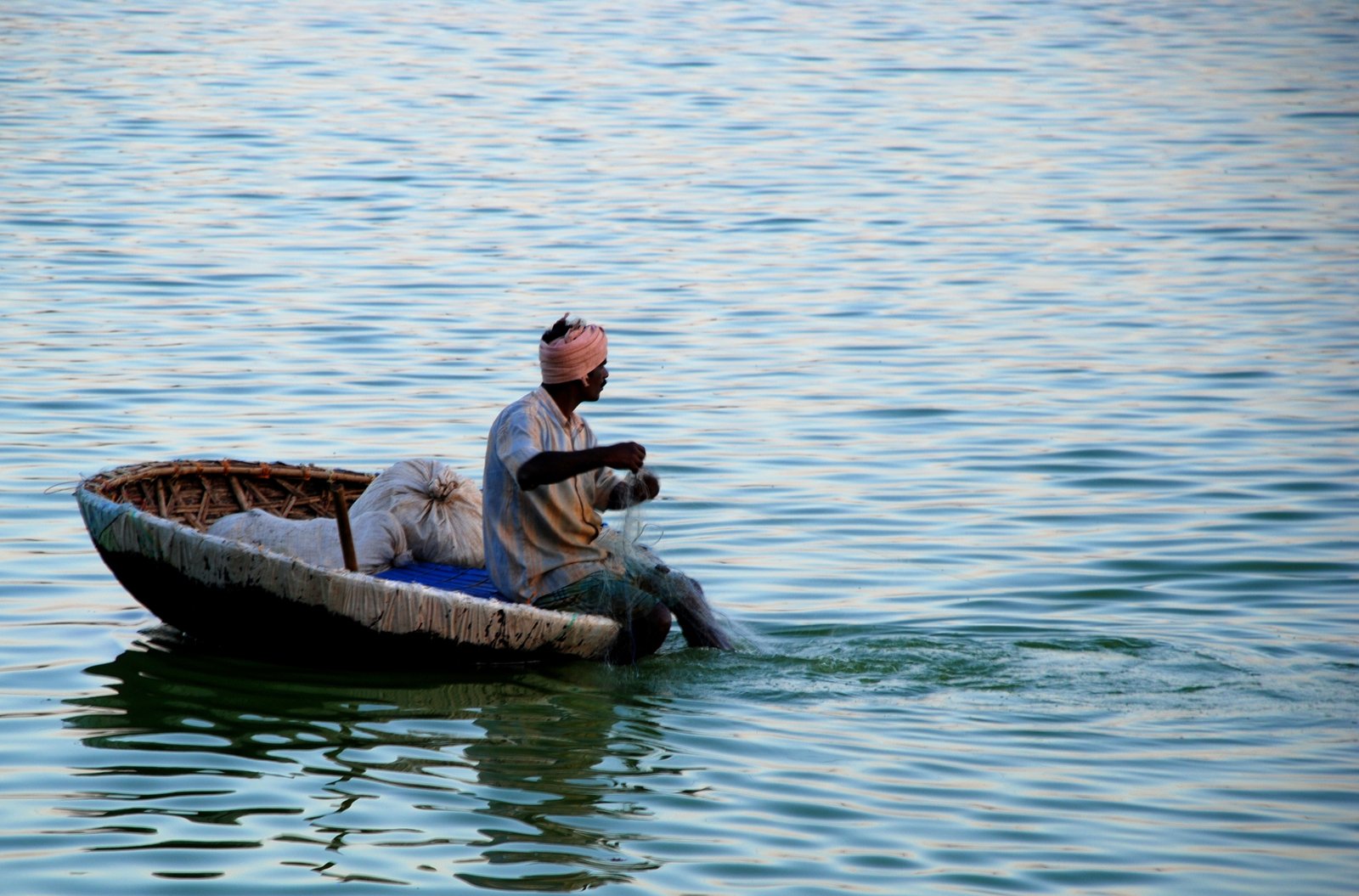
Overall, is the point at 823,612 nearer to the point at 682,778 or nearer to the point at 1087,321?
the point at 682,778

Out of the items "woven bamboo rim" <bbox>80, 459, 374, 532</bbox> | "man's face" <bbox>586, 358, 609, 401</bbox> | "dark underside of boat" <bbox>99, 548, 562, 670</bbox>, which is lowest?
"dark underside of boat" <bbox>99, 548, 562, 670</bbox>

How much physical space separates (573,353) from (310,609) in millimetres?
1220

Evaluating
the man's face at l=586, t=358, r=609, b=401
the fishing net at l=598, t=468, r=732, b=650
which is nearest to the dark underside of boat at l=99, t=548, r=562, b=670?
the fishing net at l=598, t=468, r=732, b=650

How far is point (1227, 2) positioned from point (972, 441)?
26.0 m

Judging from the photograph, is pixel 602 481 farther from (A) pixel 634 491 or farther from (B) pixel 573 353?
(B) pixel 573 353

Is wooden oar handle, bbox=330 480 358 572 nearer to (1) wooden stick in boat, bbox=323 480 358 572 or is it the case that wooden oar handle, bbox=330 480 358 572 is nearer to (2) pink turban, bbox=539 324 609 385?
(1) wooden stick in boat, bbox=323 480 358 572

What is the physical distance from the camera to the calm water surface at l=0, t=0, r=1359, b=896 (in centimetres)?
534

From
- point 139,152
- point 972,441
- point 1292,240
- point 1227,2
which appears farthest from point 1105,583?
point 1227,2

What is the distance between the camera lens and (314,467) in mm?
8047

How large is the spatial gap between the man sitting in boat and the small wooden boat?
13cm

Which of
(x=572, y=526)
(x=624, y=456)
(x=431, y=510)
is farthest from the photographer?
(x=431, y=510)

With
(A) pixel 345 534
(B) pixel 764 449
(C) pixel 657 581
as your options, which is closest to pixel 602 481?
(C) pixel 657 581

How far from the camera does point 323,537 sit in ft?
24.0

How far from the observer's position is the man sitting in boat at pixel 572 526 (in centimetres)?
649
